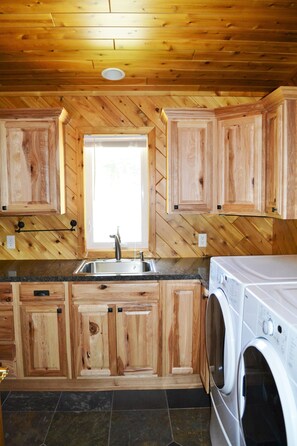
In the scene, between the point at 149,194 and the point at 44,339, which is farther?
the point at 149,194

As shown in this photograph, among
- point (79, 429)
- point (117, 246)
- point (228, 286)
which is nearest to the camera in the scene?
point (228, 286)

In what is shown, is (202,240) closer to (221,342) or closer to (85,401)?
(221,342)

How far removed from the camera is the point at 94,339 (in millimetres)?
2324

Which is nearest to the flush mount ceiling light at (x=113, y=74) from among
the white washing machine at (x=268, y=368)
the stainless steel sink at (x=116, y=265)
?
the stainless steel sink at (x=116, y=265)

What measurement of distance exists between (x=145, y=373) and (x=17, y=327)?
1.02 meters

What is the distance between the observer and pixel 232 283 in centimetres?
155

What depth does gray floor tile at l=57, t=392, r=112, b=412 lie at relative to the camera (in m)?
2.19

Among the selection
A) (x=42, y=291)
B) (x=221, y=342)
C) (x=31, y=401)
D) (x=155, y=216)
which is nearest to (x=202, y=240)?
(x=155, y=216)

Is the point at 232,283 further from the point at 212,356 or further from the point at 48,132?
the point at 48,132

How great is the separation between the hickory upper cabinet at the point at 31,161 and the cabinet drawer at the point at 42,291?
0.60 m

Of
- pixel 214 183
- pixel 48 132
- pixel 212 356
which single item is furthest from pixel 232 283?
pixel 48 132

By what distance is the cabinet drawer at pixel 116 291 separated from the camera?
230cm

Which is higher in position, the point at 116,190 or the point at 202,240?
the point at 116,190

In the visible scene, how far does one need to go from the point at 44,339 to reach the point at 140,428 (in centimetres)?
91
